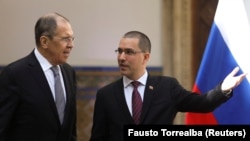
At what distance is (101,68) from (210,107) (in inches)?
71.0

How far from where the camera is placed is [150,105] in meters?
2.21

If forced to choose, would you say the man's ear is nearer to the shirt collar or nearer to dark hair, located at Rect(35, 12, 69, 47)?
dark hair, located at Rect(35, 12, 69, 47)

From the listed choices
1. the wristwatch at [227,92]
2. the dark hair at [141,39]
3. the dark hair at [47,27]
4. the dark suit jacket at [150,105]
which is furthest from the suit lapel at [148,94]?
the dark hair at [47,27]

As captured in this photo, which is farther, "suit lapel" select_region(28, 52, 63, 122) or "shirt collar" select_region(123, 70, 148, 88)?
"shirt collar" select_region(123, 70, 148, 88)

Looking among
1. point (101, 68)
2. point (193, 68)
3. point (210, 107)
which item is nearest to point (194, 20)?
point (193, 68)

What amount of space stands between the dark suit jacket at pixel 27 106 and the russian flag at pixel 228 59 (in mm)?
1057

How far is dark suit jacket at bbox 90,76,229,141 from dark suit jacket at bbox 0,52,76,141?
0.73 feet

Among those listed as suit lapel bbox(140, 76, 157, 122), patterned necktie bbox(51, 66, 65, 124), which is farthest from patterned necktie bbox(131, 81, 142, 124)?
patterned necktie bbox(51, 66, 65, 124)

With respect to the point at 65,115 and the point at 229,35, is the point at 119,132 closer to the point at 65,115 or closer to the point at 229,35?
the point at 65,115

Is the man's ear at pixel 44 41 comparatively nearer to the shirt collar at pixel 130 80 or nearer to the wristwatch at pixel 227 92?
the shirt collar at pixel 130 80

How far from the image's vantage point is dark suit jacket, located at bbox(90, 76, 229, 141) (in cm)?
218

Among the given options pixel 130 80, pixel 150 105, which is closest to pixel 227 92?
pixel 150 105

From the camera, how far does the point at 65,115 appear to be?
7.14 feet

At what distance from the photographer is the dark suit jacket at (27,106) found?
6.72ft
